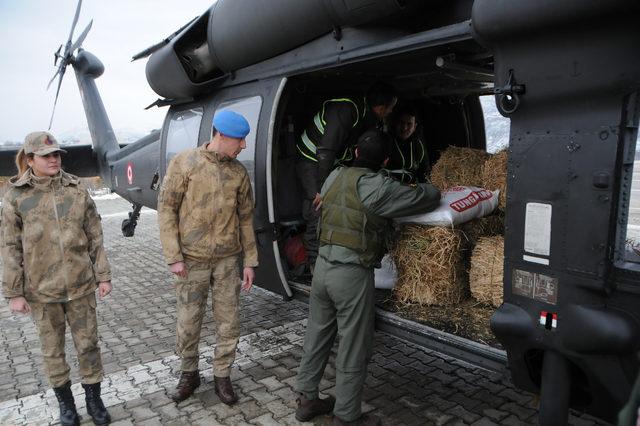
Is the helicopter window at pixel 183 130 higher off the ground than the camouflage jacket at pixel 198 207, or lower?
higher

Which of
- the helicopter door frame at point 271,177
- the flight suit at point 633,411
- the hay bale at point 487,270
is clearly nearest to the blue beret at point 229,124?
the helicopter door frame at point 271,177

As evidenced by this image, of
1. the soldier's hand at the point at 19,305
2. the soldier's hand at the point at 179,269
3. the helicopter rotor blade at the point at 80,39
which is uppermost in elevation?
the helicopter rotor blade at the point at 80,39

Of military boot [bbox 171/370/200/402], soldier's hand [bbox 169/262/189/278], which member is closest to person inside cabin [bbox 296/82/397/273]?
soldier's hand [bbox 169/262/189/278]

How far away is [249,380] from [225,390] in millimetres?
383

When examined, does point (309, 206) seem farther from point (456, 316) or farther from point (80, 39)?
point (80, 39)

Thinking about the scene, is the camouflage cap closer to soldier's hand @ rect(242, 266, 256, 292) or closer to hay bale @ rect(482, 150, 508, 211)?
soldier's hand @ rect(242, 266, 256, 292)

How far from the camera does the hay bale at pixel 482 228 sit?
345cm

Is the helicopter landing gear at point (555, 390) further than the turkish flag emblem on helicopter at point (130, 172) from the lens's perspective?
No

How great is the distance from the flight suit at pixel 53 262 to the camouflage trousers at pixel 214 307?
0.59m

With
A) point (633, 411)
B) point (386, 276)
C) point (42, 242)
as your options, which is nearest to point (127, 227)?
point (42, 242)

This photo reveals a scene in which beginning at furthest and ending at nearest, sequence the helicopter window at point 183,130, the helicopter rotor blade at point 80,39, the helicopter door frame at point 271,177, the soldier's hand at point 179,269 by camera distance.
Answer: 1. the helicopter rotor blade at point 80,39
2. the helicopter window at point 183,130
3. the helicopter door frame at point 271,177
4. the soldier's hand at point 179,269

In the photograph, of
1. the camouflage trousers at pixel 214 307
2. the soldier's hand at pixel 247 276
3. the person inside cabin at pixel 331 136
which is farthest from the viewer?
the person inside cabin at pixel 331 136

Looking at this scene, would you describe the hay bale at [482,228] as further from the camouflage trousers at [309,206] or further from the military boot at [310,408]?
the military boot at [310,408]

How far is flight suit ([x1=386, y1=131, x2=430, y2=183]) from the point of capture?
4.44 m
